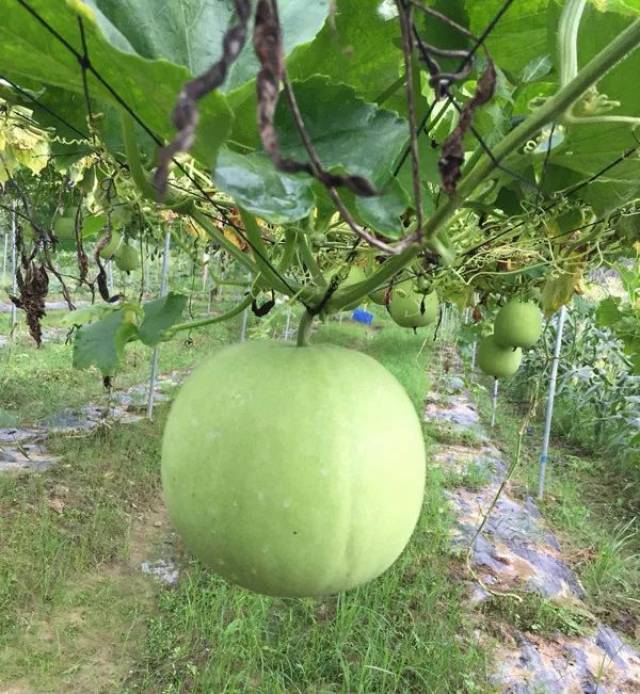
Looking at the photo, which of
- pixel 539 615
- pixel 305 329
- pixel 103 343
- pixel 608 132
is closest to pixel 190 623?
pixel 539 615

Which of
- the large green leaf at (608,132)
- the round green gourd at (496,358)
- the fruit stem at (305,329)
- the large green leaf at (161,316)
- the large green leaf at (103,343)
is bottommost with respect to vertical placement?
the round green gourd at (496,358)

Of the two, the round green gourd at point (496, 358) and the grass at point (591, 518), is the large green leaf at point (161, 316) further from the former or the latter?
the grass at point (591, 518)

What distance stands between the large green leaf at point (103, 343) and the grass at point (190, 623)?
5.95 ft

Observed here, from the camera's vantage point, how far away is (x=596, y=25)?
0.64 meters

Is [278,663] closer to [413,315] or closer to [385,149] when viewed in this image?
[413,315]

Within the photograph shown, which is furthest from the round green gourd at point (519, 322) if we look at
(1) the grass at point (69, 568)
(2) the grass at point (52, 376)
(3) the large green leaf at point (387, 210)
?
(2) the grass at point (52, 376)

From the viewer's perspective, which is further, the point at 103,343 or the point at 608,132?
the point at 103,343

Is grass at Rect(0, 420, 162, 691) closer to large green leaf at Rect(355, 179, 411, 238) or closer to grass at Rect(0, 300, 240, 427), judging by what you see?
grass at Rect(0, 300, 240, 427)

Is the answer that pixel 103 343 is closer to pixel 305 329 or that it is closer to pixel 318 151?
pixel 305 329

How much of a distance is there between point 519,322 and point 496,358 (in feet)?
0.88

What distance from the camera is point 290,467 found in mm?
575

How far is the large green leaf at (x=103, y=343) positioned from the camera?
0.86 metres

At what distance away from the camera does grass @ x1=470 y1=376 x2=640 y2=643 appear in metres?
3.40

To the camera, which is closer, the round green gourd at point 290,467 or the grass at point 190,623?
the round green gourd at point 290,467
